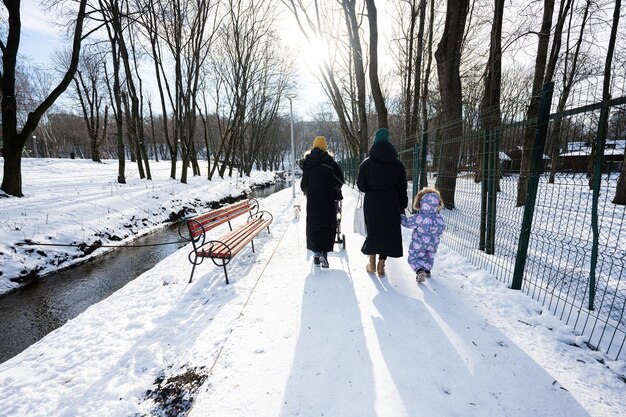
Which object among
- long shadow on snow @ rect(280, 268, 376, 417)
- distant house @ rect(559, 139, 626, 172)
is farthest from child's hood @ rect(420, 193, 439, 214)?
long shadow on snow @ rect(280, 268, 376, 417)

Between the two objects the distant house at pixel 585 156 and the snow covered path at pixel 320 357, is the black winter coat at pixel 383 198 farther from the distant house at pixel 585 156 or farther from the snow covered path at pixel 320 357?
the distant house at pixel 585 156

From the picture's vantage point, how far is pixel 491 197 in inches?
169

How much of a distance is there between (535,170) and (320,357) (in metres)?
2.91

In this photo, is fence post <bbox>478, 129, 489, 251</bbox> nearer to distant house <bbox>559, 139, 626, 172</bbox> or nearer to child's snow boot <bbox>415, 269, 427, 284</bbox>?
distant house <bbox>559, 139, 626, 172</bbox>

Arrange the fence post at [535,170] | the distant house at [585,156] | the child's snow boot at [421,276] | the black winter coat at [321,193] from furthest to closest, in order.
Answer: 1. the black winter coat at [321,193]
2. the child's snow boot at [421,276]
3. the fence post at [535,170]
4. the distant house at [585,156]

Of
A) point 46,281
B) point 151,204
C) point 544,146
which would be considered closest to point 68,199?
point 151,204

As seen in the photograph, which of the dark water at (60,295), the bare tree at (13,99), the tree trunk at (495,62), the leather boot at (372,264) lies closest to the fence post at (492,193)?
the leather boot at (372,264)

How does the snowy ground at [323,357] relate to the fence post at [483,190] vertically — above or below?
below

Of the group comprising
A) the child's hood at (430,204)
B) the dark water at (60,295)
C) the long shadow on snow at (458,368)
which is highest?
the child's hood at (430,204)

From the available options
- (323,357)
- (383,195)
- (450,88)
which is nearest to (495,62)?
(450,88)

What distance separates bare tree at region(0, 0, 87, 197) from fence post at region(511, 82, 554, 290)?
37.0ft

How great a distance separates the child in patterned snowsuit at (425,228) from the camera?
3.67 m

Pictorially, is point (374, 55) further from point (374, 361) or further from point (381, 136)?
point (374, 361)

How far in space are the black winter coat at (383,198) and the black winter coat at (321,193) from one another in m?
0.70
